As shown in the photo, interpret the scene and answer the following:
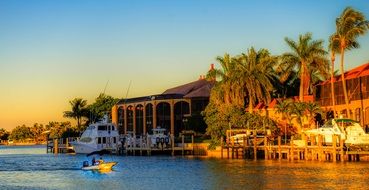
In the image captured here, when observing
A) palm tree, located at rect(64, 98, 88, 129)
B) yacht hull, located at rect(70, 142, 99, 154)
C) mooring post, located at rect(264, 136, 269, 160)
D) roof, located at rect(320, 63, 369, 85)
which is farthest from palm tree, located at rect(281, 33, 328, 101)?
palm tree, located at rect(64, 98, 88, 129)

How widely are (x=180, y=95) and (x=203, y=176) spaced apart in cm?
6197

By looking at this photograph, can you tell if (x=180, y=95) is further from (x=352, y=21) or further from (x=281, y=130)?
(x=352, y=21)

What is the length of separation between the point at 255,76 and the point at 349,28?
1900 centimetres

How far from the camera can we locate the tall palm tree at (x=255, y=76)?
87.9 meters

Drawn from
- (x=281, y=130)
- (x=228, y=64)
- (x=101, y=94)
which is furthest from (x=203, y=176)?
(x=101, y=94)

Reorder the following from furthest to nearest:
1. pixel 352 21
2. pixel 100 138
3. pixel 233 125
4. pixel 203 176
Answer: pixel 100 138
pixel 233 125
pixel 352 21
pixel 203 176

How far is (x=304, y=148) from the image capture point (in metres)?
65.4

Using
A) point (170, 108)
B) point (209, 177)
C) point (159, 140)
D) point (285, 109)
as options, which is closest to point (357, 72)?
point (285, 109)

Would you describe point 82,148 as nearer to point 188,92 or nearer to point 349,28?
point 188,92

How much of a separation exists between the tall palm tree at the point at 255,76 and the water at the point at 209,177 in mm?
21058

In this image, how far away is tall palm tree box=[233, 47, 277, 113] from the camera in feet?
288

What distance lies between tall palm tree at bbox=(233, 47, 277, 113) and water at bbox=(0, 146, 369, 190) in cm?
2106

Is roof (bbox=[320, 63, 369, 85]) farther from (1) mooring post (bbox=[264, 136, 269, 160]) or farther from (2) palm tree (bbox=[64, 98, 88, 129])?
(2) palm tree (bbox=[64, 98, 88, 129])

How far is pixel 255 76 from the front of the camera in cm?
8831
